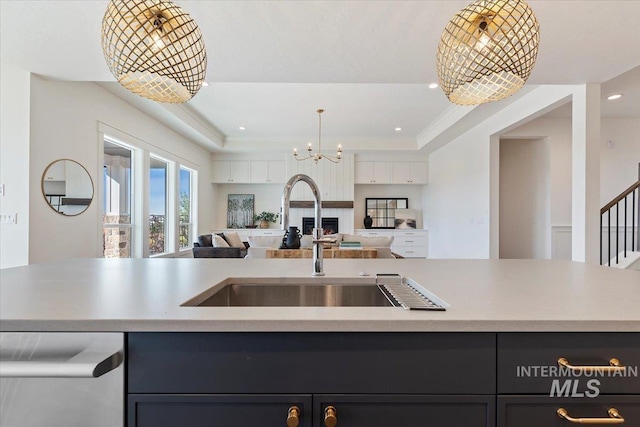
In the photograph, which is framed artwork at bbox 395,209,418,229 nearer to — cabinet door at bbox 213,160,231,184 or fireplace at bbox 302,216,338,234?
fireplace at bbox 302,216,338,234

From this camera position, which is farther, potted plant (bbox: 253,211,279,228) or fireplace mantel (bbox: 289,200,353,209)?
potted plant (bbox: 253,211,279,228)

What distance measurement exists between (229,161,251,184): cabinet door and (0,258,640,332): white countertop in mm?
6117

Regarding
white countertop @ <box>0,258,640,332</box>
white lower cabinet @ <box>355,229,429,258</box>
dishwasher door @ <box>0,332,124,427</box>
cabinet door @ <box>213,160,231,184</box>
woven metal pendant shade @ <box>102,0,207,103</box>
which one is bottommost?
white lower cabinet @ <box>355,229,429,258</box>

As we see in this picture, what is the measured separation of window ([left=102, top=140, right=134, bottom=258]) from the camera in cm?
403

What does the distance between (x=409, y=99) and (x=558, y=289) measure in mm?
3995

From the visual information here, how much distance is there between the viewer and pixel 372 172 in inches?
291

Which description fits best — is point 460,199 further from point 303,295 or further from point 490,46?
point 303,295

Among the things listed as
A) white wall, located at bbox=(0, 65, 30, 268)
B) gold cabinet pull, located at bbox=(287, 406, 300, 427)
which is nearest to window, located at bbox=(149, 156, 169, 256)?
white wall, located at bbox=(0, 65, 30, 268)

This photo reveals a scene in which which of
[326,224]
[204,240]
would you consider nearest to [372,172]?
[326,224]

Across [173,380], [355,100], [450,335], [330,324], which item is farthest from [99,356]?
[355,100]

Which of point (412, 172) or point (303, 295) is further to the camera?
point (412, 172)

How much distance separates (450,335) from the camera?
74 cm

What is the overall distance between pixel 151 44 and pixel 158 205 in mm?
4783

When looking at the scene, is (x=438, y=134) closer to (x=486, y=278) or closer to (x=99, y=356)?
(x=486, y=278)
